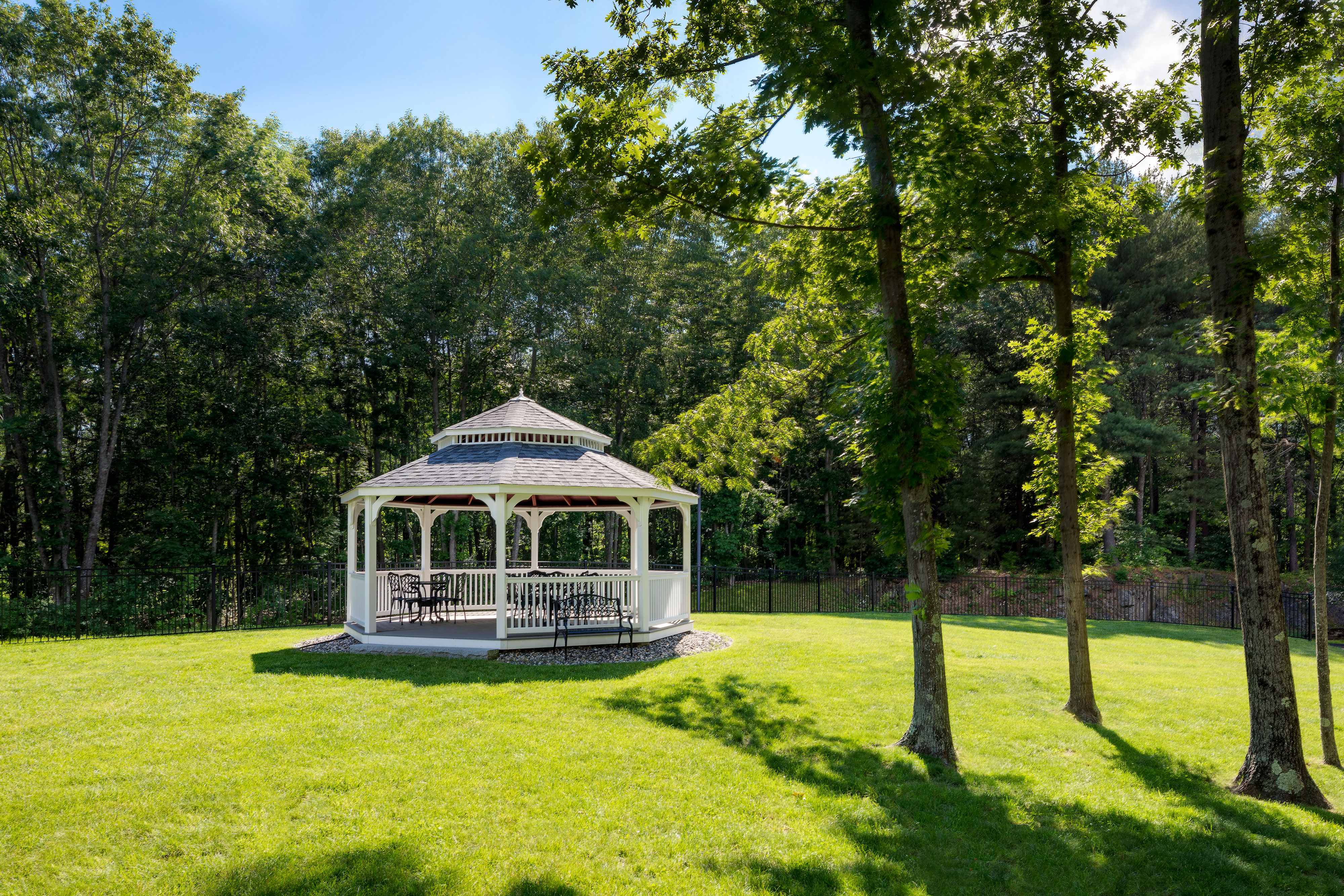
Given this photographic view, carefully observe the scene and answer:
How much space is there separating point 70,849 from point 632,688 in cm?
565

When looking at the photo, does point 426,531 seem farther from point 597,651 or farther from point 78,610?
point 597,651

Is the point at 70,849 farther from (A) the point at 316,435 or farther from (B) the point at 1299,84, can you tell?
(A) the point at 316,435

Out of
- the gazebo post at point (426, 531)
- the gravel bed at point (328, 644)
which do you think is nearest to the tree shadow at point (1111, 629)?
the gazebo post at point (426, 531)

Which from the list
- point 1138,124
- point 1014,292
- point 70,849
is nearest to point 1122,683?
point 1138,124

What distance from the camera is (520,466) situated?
1237 cm

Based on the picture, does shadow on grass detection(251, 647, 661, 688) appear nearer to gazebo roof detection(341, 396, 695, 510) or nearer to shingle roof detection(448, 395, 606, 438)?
gazebo roof detection(341, 396, 695, 510)

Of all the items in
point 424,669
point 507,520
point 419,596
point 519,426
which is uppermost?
point 519,426

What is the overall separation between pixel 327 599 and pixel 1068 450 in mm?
16081

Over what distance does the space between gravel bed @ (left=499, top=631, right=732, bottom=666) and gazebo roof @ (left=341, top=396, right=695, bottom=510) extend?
2.52 m

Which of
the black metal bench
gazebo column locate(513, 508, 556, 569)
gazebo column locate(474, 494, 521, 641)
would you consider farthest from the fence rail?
gazebo column locate(474, 494, 521, 641)

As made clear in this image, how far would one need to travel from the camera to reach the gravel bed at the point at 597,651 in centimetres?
1091

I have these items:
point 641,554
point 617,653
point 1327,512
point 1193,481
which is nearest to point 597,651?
point 617,653

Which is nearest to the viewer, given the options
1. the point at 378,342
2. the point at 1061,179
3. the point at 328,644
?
the point at 1061,179

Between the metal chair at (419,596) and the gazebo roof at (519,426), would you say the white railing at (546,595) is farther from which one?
the gazebo roof at (519,426)
